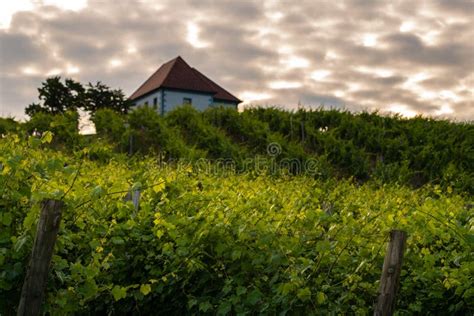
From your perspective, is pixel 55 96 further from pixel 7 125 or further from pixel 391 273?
pixel 391 273

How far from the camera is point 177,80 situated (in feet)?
138

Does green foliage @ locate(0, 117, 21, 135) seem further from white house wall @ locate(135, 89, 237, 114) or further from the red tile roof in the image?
the red tile roof

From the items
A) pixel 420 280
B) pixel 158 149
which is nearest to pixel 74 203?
pixel 420 280

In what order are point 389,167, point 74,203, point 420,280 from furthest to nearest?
point 389,167, point 420,280, point 74,203

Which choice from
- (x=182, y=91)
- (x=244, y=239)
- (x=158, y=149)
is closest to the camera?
(x=244, y=239)

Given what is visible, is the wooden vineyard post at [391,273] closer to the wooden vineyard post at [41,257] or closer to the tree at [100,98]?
the wooden vineyard post at [41,257]

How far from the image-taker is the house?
41.0 metres

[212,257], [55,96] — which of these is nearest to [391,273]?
[212,257]

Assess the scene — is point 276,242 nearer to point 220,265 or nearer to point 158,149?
point 220,265

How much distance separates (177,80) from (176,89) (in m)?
0.95

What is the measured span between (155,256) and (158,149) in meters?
13.3

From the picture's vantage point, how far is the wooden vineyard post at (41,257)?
384 cm

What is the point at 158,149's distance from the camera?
62.3 ft

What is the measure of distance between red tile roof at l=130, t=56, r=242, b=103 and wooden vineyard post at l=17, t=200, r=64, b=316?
37218 mm
